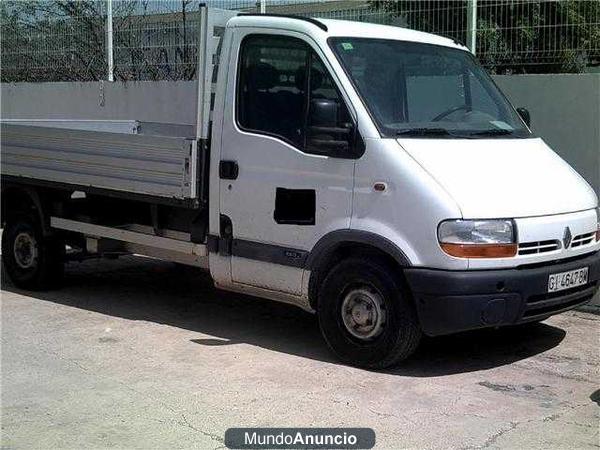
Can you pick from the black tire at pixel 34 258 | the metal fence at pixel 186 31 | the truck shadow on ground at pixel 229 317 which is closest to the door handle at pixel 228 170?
the truck shadow on ground at pixel 229 317

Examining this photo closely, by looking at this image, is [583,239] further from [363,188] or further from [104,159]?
[104,159]

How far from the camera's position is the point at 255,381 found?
17.8 feet

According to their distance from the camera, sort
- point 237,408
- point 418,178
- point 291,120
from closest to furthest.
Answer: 1. point 237,408
2. point 418,178
3. point 291,120

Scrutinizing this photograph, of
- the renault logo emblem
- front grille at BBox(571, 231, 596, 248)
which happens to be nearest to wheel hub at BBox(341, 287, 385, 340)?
the renault logo emblem

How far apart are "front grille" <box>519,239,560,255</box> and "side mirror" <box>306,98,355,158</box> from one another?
1.27m

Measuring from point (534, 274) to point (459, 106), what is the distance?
147 centimetres

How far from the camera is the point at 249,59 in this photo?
245 inches

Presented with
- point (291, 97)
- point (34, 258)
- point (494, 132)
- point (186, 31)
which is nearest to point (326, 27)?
point (291, 97)

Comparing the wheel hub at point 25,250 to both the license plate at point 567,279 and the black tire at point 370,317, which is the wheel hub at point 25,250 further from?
the license plate at point 567,279

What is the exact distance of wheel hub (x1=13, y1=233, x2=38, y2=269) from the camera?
8023 mm

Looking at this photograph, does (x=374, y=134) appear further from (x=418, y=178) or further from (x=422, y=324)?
(x=422, y=324)

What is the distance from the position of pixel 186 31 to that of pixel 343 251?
7190 millimetres

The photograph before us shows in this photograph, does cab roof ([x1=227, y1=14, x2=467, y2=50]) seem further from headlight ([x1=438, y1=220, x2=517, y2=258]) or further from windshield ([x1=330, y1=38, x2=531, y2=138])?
headlight ([x1=438, y1=220, x2=517, y2=258])

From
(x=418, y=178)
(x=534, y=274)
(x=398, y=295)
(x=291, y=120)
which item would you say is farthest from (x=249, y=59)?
(x=534, y=274)
